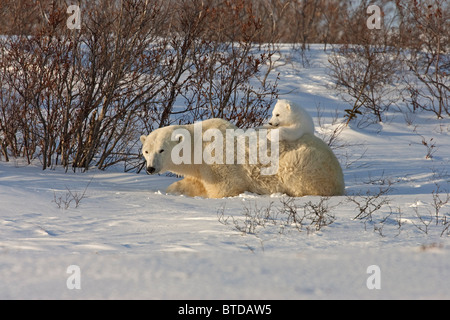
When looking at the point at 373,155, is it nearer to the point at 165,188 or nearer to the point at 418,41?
the point at 165,188

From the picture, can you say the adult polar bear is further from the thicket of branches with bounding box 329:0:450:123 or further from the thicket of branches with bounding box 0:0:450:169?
the thicket of branches with bounding box 329:0:450:123

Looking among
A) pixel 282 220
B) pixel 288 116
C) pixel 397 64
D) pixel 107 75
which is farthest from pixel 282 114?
pixel 397 64

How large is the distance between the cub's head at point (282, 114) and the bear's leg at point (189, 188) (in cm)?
98

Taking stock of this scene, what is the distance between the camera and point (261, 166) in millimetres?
5305

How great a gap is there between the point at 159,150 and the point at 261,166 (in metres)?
1.00

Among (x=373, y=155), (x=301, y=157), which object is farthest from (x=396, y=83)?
→ (x=301, y=157)

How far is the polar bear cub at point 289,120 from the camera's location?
5.20 metres

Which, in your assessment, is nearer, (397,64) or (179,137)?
(179,137)

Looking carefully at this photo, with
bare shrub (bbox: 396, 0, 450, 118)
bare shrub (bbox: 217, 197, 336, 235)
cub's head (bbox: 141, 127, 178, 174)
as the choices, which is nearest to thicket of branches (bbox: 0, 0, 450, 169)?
cub's head (bbox: 141, 127, 178, 174)

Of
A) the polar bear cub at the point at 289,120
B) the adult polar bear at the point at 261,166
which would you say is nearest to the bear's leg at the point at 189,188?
the adult polar bear at the point at 261,166

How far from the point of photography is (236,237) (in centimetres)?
338

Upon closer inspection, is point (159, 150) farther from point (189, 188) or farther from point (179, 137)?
point (189, 188)

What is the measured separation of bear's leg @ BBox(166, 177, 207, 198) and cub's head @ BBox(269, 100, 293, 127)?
3.21 ft

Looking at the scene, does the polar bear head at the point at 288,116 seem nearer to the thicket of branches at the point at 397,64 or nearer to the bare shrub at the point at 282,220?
the bare shrub at the point at 282,220
